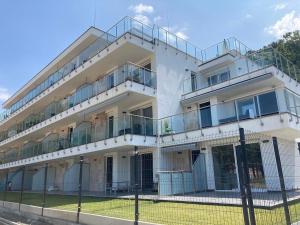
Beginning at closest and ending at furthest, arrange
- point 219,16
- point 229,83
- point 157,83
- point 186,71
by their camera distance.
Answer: point 219,16, point 229,83, point 157,83, point 186,71

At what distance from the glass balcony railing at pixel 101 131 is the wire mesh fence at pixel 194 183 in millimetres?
1686

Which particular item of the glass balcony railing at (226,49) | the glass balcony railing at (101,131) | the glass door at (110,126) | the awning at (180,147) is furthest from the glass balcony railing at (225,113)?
the glass balcony railing at (226,49)

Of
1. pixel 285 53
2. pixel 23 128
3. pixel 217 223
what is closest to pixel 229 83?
pixel 217 223

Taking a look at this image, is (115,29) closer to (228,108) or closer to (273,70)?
(228,108)

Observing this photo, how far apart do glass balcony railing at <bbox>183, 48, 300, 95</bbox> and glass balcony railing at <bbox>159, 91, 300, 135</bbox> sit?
1.78 metres

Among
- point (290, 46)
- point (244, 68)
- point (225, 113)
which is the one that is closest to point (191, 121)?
point (225, 113)

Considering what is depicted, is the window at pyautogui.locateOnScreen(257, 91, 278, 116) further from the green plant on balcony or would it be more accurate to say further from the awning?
the green plant on balcony

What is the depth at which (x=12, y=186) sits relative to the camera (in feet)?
109

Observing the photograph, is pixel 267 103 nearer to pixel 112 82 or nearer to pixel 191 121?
pixel 191 121

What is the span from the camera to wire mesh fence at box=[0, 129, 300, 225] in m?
8.15

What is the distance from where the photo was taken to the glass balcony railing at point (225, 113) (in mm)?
14914

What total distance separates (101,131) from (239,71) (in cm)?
1131

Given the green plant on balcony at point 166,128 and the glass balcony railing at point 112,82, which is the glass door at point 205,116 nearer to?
the green plant on balcony at point 166,128

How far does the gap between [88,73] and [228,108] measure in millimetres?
12005
